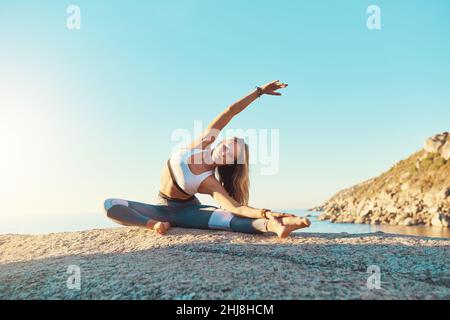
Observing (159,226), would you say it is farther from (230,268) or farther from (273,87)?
(273,87)

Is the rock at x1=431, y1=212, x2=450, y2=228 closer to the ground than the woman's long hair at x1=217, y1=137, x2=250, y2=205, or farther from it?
closer to the ground

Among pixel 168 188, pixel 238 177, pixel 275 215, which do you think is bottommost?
pixel 275 215

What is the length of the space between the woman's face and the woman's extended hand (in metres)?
1.07

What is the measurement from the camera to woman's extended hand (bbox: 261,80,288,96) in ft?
19.4

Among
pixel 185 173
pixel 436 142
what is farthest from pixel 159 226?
pixel 436 142

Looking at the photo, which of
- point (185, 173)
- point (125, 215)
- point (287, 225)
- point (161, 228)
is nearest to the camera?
point (287, 225)

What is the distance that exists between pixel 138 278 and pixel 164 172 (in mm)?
2896

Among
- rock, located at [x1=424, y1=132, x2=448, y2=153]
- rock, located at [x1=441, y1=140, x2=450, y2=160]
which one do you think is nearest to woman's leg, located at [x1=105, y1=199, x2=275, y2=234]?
rock, located at [x1=441, y1=140, x2=450, y2=160]

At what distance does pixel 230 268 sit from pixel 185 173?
2.42 meters

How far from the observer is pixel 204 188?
5676mm

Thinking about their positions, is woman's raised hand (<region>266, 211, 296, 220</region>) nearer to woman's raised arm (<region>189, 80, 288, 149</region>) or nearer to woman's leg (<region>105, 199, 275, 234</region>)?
woman's leg (<region>105, 199, 275, 234</region>)

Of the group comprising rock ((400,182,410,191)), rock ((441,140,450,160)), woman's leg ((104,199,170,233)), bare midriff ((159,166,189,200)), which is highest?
rock ((441,140,450,160))
